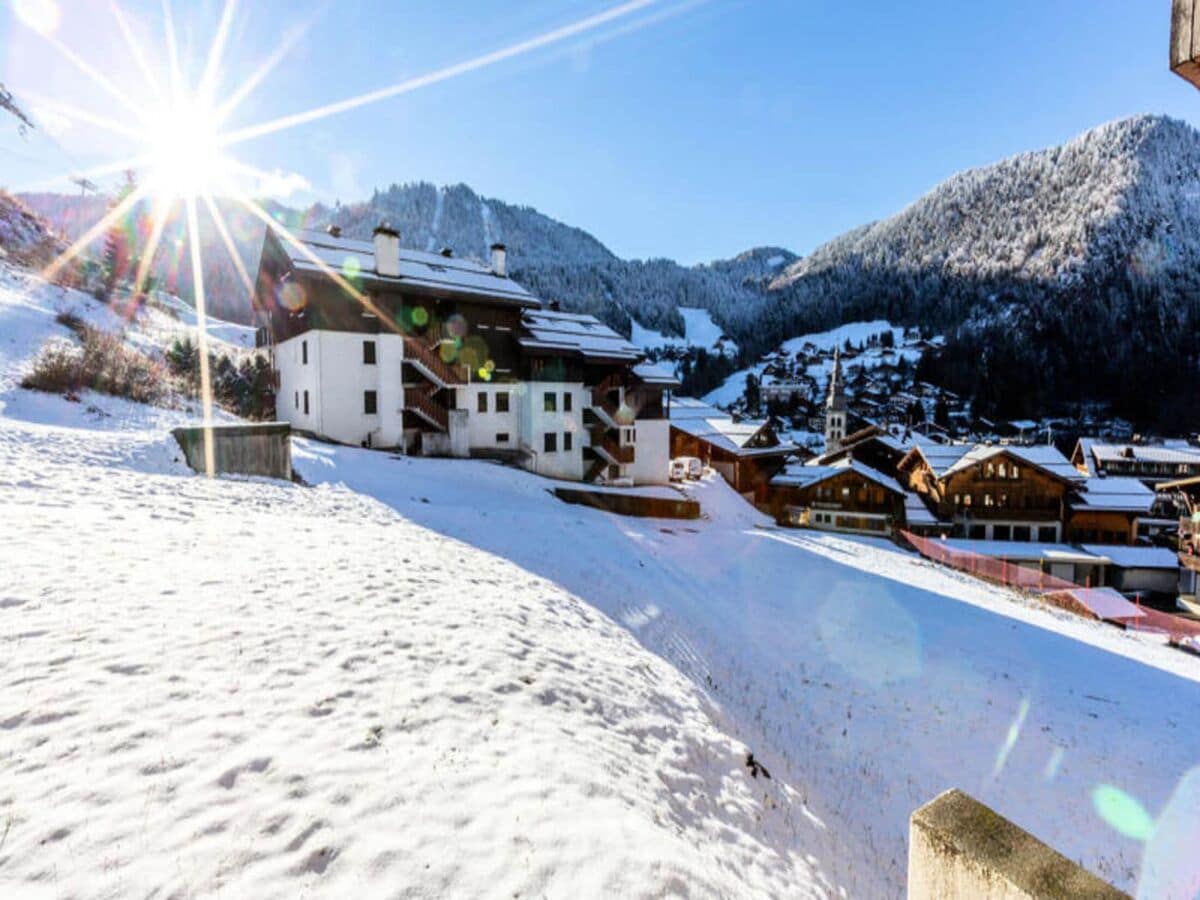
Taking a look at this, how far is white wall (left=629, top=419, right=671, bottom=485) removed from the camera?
36.6 m

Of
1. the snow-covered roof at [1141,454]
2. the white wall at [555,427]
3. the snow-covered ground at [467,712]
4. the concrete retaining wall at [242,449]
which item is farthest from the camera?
the snow-covered roof at [1141,454]

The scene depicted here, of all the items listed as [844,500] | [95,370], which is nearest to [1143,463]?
[844,500]

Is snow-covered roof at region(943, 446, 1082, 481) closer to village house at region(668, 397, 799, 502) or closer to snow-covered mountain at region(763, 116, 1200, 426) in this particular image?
village house at region(668, 397, 799, 502)

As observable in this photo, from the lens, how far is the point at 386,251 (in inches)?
1114

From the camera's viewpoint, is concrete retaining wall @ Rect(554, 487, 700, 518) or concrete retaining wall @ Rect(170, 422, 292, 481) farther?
concrete retaining wall @ Rect(554, 487, 700, 518)

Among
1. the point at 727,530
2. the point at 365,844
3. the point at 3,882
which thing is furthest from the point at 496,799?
the point at 727,530

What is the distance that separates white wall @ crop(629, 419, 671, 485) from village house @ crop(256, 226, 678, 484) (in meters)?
0.10

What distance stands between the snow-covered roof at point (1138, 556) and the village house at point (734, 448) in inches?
987

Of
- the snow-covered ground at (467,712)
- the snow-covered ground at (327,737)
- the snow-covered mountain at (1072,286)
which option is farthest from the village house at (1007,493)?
the snow-covered mountain at (1072,286)

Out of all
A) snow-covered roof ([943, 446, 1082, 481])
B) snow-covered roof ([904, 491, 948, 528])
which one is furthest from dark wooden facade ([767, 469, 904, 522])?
snow-covered roof ([943, 446, 1082, 481])

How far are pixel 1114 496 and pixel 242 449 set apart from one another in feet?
199

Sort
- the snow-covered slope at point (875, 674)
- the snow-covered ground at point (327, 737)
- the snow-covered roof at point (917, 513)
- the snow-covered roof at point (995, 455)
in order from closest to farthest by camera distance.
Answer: the snow-covered ground at point (327, 737), the snow-covered slope at point (875, 674), the snow-covered roof at point (995, 455), the snow-covered roof at point (917, 513)

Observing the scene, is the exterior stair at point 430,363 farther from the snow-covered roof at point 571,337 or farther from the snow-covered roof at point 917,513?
the snow-covered roof at point 917,513

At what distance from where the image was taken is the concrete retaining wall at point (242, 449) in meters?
14.8
